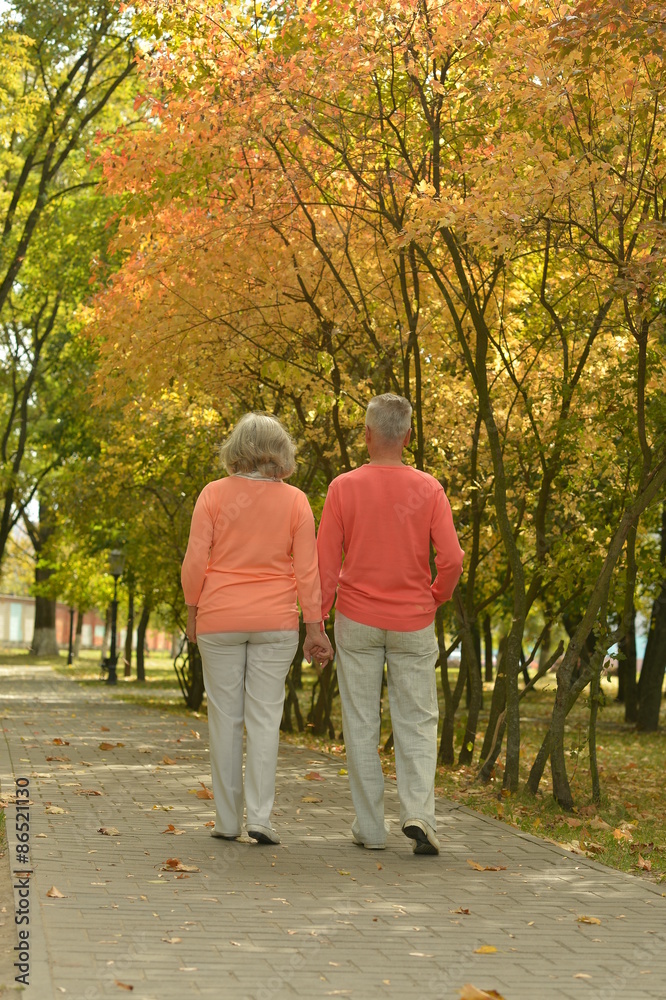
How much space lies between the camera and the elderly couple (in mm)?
6273

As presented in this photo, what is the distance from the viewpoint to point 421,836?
6.16 m

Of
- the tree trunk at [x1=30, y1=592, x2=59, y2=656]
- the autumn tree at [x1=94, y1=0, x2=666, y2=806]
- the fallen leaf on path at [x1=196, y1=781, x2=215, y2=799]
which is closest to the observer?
the autumn tree at [x1=94, y1=0, x2=666, y2=806]

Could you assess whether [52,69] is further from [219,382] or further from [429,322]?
[429,322]

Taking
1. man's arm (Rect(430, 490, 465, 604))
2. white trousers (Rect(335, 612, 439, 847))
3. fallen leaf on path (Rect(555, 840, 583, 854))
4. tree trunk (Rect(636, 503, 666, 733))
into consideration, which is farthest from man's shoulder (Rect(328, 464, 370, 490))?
tree trunk (Rect(636, 503, 666, 733))

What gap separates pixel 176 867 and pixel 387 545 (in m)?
1.89

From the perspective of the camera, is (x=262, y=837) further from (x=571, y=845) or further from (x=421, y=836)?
(x=571, y=845)

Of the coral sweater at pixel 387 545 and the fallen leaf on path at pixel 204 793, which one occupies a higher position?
the coral sweater at pixel 387 545

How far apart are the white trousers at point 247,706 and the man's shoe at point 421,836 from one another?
71cm

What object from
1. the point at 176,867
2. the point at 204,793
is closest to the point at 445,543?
the point at 176,867

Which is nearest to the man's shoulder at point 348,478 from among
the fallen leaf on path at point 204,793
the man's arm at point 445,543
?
the man's arm at point 445,543

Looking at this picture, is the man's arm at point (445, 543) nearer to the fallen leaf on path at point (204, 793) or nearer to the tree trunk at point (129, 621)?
the fallen leaf on path at point (204, 793)

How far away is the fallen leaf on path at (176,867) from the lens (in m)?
5.68

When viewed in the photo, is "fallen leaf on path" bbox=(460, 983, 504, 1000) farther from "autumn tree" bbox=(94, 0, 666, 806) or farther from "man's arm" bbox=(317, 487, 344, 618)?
"autumn tree" bbox=(94, 0, 666, 806)

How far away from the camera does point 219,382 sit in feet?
40.5
